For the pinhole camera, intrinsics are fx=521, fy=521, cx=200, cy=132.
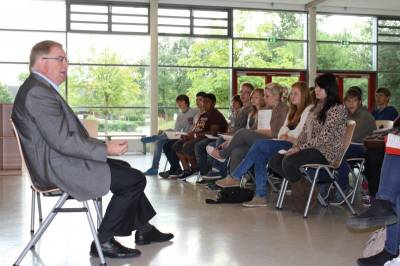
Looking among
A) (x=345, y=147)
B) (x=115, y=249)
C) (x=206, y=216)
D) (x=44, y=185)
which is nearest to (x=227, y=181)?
(x=206, y=216)

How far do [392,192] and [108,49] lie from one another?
11021 mm

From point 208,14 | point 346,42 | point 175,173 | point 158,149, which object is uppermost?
point 208,14

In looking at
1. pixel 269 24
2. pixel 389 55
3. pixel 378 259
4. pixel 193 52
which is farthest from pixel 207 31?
pixel 378 259

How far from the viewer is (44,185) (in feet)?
9.57

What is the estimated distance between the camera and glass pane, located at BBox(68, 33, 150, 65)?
1280cm

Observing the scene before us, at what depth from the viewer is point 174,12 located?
13.3 metres

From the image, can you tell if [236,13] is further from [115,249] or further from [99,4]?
[115,249]

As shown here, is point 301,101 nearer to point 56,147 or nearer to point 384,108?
point 384,108

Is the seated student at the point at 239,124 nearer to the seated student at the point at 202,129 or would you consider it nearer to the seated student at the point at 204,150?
the seated student at the point at 204,150

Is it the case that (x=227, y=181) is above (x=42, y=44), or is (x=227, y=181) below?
below

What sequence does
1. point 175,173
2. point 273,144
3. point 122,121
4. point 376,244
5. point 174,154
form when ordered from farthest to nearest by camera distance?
1. point 122,121
2. point 174,154
3. point 175,173
4. point 273,144
5. point 376,244

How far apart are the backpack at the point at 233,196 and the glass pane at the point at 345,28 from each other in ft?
31.8

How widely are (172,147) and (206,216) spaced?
3.43m

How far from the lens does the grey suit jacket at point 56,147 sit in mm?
2715
